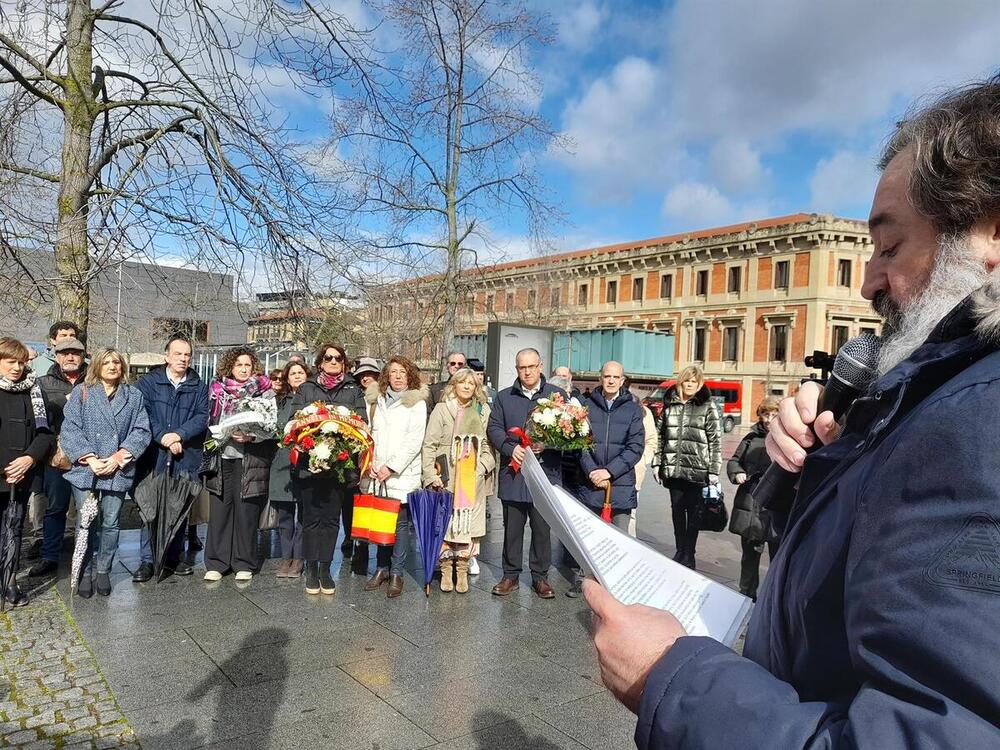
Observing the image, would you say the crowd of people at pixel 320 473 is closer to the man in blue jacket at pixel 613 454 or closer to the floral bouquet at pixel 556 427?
the man in blue jacket at pixel 613 454

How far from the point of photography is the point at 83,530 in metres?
5.82

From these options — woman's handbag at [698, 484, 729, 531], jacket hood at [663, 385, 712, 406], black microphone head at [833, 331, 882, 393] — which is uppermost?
black microphone head at [833, 331, 882, 393]

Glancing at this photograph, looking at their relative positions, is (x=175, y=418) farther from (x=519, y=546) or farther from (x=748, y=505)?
(x=748, y=505)

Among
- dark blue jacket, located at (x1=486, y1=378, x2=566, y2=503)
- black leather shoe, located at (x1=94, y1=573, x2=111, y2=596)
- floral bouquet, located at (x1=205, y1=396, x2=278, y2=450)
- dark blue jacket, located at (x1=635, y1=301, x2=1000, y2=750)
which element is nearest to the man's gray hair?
dark blue jacket, located at (x1=635, y1=301, x2=1000, y2=750)

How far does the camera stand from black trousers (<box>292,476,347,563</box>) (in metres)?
6.13

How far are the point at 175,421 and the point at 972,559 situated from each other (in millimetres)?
6717

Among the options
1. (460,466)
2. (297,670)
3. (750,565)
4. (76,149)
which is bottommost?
(297,670)

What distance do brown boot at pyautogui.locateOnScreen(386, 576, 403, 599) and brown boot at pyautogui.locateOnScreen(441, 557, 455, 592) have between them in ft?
1.28

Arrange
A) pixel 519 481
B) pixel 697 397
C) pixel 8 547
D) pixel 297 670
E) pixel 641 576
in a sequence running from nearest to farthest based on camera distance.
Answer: pixel 641 576 → pixel 297 670 → pixel 8 547 → pixel 519 481 → pixel 697 397

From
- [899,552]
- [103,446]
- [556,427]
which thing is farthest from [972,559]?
[103,446]

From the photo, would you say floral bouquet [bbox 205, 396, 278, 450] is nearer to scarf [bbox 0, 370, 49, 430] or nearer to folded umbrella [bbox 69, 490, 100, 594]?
folded umbrella [bbox 69, 490, 100, 594]

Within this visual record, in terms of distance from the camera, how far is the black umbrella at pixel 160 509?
606 cm

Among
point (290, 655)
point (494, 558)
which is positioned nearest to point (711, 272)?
point (494, 558)

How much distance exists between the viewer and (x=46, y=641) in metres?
4.73
